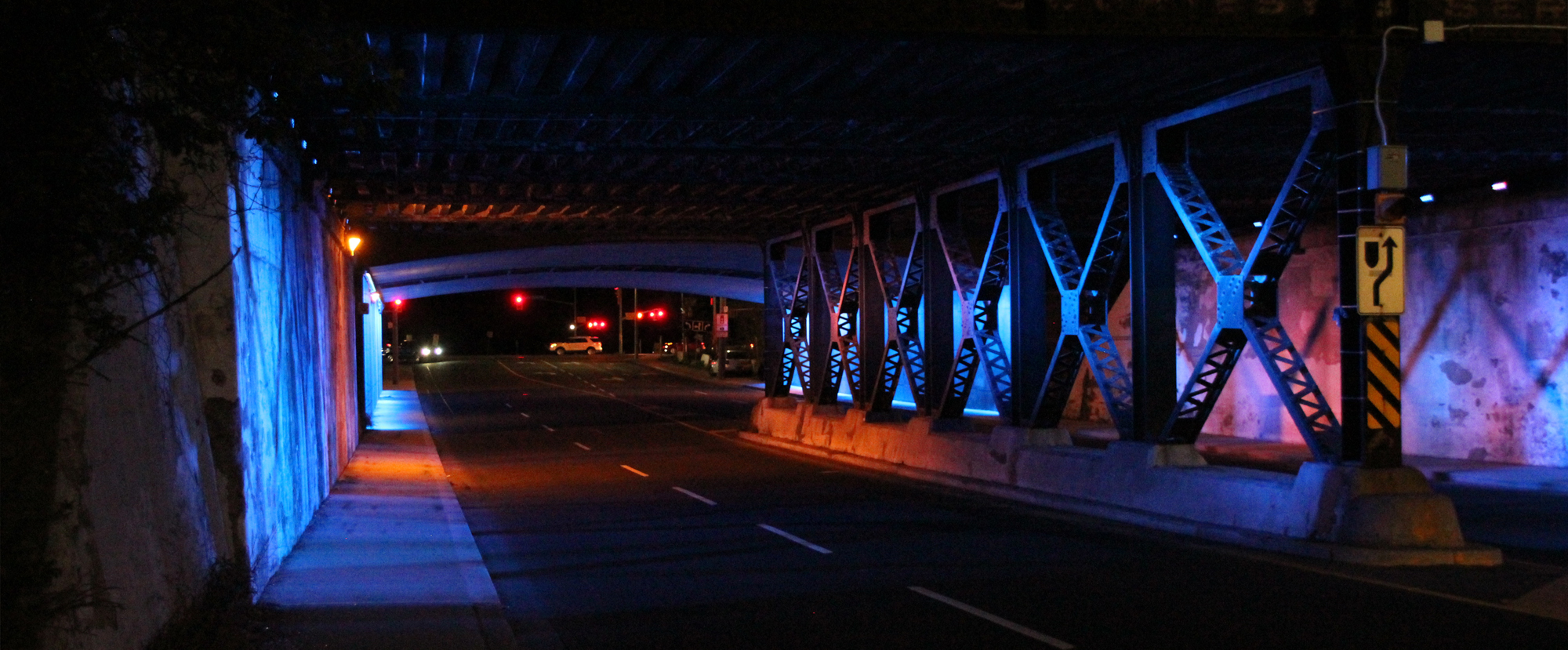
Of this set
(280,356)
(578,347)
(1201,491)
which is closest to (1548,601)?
(1201,491)

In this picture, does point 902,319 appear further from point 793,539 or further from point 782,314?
point 793,539

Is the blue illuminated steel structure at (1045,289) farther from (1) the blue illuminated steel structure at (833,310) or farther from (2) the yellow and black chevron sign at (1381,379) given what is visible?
(2) the yellow and black chevron sign at (1381,379)

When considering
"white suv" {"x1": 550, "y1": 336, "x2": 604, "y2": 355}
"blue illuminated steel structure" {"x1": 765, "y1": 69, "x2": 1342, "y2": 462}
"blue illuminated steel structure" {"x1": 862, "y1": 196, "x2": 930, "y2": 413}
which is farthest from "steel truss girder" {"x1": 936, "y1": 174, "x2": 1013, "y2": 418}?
"white suv" {"x1": 550, "y1": 336, "x2": 604, "y2": 355}

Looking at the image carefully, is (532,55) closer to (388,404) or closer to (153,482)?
(153,482)

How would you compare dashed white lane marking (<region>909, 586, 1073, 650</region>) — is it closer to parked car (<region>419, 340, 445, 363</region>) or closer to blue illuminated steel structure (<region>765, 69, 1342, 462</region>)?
blue illuminated steel structure (<region>765, 69, 1342, 462</region>)

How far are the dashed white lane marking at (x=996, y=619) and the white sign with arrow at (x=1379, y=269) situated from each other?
4.87m

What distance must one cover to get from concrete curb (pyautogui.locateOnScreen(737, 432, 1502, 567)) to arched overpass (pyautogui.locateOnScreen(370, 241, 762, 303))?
19.0m

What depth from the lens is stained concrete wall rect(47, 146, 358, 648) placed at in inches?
251

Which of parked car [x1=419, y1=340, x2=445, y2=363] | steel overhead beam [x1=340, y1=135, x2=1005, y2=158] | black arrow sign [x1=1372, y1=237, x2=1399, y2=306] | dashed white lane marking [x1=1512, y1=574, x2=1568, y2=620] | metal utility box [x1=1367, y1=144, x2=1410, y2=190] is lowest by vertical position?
parked car [x1=419, y1=340, x2=445, y2=363]

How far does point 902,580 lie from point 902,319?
12.6m

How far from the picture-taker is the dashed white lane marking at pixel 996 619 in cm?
860

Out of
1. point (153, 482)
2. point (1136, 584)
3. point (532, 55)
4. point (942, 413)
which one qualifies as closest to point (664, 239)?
point (942, 413)

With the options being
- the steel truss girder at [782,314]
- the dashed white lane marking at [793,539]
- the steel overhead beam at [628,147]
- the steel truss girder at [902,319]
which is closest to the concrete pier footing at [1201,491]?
the steel truss girder at [902,319]

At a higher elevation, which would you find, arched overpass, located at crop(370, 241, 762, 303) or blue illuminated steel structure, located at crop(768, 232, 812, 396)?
arched overpass, located at crop(370, 241, 762, 303)
